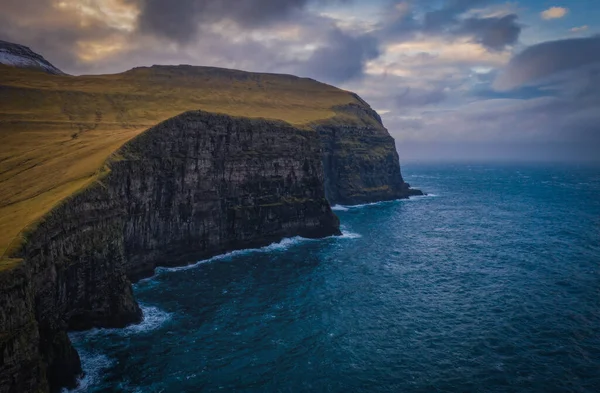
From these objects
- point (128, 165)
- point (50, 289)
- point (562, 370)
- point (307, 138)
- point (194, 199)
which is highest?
point (307, 138)

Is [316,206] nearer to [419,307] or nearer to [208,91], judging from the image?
[419,307]

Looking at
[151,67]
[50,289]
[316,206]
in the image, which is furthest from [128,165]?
[151,67]

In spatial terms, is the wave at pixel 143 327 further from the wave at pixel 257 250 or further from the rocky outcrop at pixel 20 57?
the rocky outcrop at pixel 20 57

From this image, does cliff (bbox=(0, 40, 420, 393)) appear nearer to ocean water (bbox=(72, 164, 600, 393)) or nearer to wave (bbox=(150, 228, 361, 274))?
wave (bbox=(150, 228, 361, 274))

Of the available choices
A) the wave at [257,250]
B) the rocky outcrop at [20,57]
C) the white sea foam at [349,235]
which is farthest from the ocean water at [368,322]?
the rocky outcrop at [20,57]

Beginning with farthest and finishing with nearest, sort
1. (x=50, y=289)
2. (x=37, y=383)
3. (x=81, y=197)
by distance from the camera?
1. (x=81, y=197)
2. (x=50, y=289)
3. (x=37, y=383)

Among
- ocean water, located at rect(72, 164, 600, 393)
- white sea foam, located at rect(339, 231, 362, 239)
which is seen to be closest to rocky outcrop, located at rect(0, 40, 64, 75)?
ocean water, located at rect(72, 164, 600, 393)
